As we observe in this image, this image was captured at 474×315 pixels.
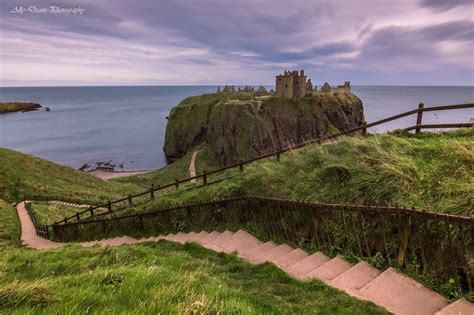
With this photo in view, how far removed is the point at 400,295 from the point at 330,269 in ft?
4.04

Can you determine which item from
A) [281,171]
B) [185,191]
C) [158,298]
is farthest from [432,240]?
[185,191]

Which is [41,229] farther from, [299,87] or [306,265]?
[299,87]

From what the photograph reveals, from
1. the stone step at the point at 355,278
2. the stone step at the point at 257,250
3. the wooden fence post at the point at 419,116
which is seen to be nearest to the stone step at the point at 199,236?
the stone step at the point at 257,250

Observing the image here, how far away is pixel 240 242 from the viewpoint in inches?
318

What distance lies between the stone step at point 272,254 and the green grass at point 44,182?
26200 mm

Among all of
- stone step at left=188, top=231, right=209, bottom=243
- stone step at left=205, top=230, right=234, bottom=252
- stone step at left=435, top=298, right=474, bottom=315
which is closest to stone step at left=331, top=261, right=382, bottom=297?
stone step at left=435, top=298, right=474, bottom=315

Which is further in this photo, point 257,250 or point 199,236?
point 199,236

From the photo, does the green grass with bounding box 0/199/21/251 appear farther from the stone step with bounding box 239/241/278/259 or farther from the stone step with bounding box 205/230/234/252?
the stone step with bounding box 239/241/278/259

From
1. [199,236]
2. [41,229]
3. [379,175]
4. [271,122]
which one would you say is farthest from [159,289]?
[271,122]

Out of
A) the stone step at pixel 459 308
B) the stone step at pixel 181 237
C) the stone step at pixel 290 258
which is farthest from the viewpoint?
the stone step at pixel 181 237

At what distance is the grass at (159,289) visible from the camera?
3.11 meters

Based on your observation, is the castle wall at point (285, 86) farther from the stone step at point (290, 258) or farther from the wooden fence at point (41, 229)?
the stone step at point (290, 258)

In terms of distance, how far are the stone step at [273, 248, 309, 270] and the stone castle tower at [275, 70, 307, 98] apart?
7440 cm

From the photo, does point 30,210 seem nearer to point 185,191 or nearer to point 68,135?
point 185,191
